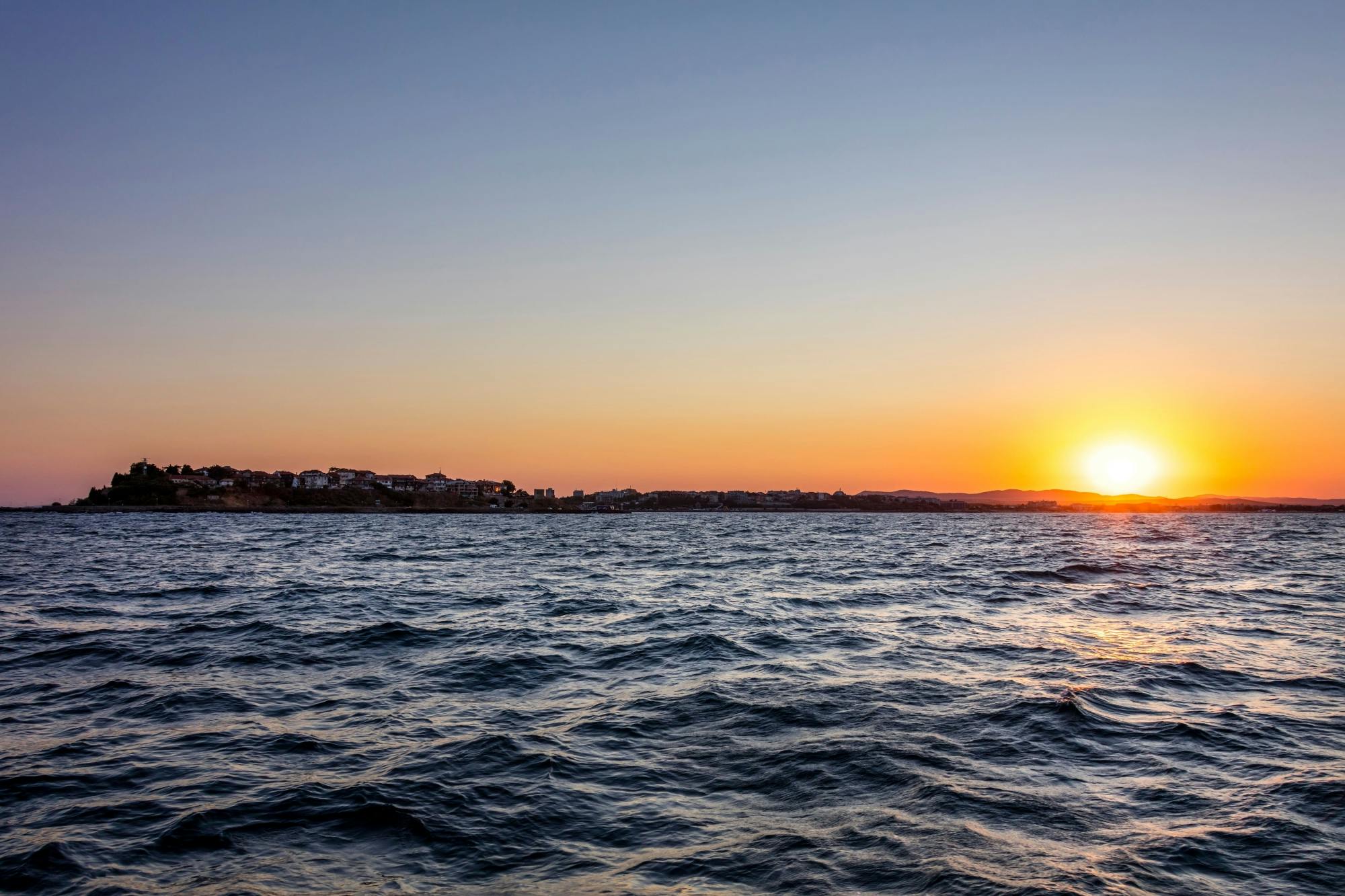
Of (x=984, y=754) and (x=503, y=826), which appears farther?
(x=984, y=754)

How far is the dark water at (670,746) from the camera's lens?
7.83m

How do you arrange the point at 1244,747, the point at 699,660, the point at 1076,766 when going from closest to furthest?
the point at 1076,766 → the point at 1244,747 → the point at 699,660

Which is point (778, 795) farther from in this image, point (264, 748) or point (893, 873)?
point (264, 748)

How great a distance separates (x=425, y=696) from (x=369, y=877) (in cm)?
726

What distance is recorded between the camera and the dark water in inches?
308

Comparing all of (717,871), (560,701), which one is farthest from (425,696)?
(717,871)

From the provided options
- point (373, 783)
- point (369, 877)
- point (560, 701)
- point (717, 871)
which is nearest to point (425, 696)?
point (560, 701)

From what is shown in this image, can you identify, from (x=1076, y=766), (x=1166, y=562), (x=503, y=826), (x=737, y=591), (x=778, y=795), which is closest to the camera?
(x=503, y=826)

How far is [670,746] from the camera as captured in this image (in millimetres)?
Answer: 11688

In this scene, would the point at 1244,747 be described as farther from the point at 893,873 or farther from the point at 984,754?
the point at 893,873

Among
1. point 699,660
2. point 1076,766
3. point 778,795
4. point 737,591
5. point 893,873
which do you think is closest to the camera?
point 893,873

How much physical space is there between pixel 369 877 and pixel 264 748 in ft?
15.8

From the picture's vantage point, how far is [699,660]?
17969 mm

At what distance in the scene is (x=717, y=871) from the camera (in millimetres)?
7562
